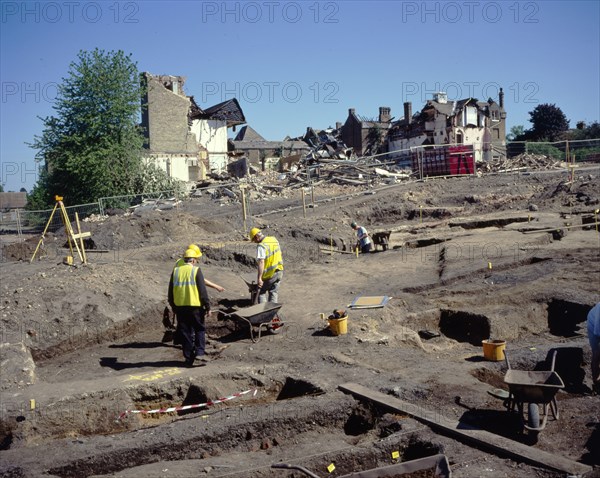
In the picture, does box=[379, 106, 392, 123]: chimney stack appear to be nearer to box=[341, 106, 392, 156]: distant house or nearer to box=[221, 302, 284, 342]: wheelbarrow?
box=[341, 106, 392, 156]: distant house

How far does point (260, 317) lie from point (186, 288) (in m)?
1.67

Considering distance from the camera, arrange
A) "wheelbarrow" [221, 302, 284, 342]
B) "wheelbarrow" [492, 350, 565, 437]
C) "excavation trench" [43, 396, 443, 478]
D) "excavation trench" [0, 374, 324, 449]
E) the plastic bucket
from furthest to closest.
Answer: "wheelbarrow" [221, 302, 284, 342] < the plastic bucket < "excavation trench" [0, 374, 324, 449] < "wheelbarrow" [492, 350, 565, 437] < "excavation trench" [43, 396, 443, 478]

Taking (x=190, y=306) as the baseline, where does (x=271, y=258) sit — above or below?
above

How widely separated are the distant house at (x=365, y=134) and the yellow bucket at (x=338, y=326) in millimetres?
44806

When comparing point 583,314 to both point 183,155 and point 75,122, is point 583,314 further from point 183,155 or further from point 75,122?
point 183,155

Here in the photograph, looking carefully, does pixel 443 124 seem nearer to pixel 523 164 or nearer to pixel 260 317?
pixel 523 164

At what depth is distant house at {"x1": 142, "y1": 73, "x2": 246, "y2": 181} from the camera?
4131 centimetres

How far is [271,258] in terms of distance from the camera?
35.8ft

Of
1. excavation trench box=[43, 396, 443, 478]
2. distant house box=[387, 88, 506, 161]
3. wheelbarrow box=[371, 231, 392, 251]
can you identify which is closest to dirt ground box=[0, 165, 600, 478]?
excavation trench box=[43, 396, 443, 478]

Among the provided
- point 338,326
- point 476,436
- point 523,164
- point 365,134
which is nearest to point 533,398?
point 476,436

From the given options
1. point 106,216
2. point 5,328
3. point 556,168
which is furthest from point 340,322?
point 556,168

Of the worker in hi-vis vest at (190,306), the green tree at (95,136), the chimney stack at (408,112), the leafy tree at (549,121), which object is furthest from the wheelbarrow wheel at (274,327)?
the leafy tree at (549,121)

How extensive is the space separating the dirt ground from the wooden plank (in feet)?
0.09

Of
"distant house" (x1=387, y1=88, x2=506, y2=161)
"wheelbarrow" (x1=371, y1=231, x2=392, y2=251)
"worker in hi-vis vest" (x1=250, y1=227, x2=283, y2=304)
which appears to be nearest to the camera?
"worker in hi-vis vest" (x1=250, y1=227, x2=283, y2=304)
